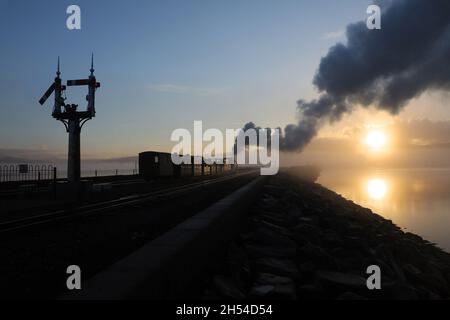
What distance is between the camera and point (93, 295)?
4766 mm

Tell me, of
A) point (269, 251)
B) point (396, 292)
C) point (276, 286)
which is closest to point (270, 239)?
point (269, 251)

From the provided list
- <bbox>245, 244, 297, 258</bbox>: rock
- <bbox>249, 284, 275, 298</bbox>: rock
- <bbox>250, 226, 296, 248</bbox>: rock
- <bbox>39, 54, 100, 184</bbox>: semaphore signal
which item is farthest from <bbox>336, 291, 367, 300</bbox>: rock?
<bbox>39, 54, 100, 184</bbox>: semaphore signal

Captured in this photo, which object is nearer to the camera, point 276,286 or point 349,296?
point 349,296

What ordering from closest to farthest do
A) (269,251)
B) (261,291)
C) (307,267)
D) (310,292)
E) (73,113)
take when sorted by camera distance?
(261,291)
(310,292)
(307,267)
(269,251)
(73,113)

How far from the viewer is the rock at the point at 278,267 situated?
9531 millimetres

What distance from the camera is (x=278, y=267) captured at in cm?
969

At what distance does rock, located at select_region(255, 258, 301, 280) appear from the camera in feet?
31.3

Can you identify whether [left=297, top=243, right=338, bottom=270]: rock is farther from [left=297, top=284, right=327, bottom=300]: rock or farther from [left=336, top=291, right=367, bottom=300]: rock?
[left=336, top=291, right=367, bottom=300]: rock

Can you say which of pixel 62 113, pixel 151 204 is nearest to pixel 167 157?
pixel 62 113

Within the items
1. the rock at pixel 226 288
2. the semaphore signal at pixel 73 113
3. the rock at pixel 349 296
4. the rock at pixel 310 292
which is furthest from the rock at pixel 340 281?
the semaphore signal at pixel 73 113

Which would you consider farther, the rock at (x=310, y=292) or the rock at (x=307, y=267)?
the rock at (x=307, y=267)

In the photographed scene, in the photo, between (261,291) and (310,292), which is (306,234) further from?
(261,291)

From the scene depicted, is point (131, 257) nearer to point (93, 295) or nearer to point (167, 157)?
point (93, 295)

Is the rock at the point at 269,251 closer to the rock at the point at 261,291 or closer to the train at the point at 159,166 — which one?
the rock at the point at 261,291
